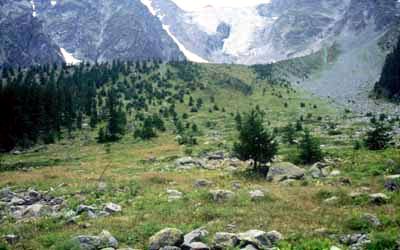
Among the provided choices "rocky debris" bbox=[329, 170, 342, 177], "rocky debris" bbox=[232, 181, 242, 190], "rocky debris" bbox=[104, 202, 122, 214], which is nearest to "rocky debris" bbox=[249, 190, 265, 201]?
"rocky debris" bbox=[232, 181, 242, 190]

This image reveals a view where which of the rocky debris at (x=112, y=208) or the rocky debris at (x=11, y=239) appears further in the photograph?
the rocky debris at (x=112, y=208)

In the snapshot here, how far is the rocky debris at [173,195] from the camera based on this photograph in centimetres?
2449

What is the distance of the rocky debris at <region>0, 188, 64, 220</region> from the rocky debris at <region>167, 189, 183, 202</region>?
6.00m

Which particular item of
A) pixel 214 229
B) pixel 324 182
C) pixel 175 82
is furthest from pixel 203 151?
pixel 175 82

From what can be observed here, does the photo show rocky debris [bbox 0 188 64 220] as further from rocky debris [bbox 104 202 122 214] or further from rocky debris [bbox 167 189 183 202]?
rocky debris [bbox 167 189 183 202]

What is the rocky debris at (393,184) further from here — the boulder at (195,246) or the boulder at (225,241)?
the boulder at (195,246)

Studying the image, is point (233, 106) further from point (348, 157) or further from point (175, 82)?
point (348, 157)

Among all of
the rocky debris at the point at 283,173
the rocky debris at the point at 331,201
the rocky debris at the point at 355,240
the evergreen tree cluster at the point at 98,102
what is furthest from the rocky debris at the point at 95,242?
the evergreen tree cluster at the point at 98,102

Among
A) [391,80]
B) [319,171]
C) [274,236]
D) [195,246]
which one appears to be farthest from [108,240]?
[391,80]

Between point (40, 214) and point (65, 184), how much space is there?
9.71m

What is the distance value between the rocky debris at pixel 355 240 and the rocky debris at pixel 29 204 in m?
14.5

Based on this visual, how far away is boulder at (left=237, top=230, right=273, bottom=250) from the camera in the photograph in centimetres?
1490

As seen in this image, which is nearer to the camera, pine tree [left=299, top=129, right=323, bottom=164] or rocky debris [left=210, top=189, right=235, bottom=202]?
rocky debris [left=210, top=189, right=235, bottom=202]

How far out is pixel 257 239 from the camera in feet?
50.0
